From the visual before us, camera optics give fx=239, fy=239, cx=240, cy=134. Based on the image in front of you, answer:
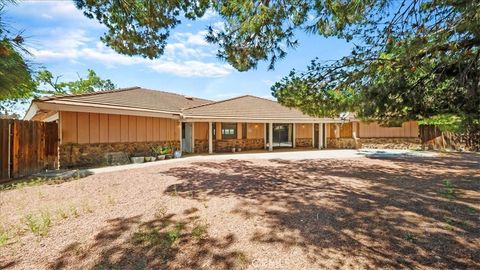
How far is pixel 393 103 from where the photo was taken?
5.61m

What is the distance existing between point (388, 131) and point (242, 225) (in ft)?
62.2

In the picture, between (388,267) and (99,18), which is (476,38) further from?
(99,18)

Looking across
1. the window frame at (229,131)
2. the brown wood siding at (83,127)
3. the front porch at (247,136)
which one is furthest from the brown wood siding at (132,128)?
the window frame at (229,131)

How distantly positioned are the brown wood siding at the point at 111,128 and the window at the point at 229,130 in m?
4.08

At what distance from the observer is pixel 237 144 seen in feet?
59.3

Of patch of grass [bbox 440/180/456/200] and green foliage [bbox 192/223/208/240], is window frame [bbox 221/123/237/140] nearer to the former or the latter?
patch of grass [bbox 440/180/456/200]

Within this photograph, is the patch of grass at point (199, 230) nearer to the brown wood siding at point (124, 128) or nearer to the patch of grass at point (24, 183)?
the patch of grass at point (24, 183)

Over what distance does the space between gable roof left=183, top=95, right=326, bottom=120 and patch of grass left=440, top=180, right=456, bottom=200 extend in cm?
1062

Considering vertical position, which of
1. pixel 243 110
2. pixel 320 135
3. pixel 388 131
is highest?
pixel 243 110

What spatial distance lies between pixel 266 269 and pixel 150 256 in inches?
65.3

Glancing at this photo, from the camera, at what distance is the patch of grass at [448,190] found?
19.5 ft

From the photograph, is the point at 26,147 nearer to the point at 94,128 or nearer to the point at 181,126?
the point at 94,128

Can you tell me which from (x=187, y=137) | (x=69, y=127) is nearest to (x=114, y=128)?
(x=69, y=127)

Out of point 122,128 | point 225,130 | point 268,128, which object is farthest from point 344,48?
point 268,128
